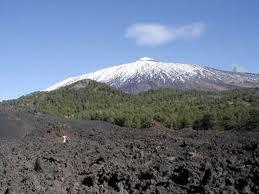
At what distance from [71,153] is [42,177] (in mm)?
7001

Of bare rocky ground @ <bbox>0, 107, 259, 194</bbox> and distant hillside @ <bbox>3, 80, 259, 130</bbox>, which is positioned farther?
distant hillside @ <bbox>3, 80, 259, 130</bbox>

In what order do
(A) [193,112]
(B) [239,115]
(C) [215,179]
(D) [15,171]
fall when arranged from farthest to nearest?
(A) [193,112]
(B) [239,115]
(D) [15,171]
(C) [215,179]

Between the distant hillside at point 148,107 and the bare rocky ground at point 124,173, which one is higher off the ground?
the distant hillside at point 148,107

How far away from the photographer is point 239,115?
168 ft

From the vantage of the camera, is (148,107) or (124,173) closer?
(124,173)

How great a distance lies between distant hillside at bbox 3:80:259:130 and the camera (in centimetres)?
5238

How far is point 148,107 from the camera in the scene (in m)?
69.9

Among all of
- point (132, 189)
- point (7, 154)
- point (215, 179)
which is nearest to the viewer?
point (215, 179)

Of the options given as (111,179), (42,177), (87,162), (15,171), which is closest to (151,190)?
(111,179)

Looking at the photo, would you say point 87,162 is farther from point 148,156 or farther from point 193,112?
point 193,112

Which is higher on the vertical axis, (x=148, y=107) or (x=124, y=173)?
→ (x=148, y=107)

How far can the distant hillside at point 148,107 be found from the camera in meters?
52.4

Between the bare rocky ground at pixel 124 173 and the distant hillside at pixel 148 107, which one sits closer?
the bare rocky ground at pixel 124 173

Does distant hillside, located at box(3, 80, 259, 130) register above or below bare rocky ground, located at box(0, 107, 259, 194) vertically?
above
